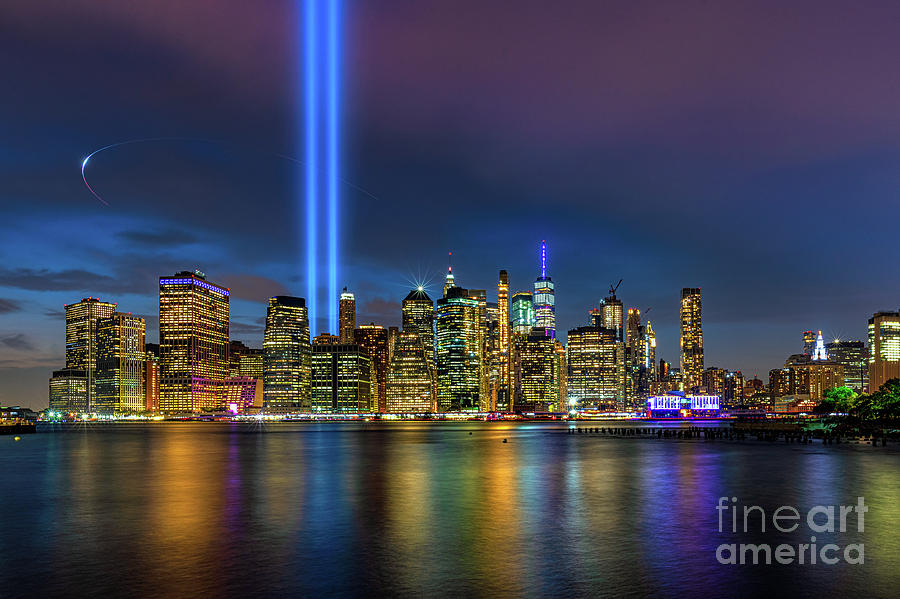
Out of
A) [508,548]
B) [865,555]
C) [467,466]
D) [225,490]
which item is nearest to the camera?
[865,555]

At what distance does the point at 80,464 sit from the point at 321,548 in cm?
7897

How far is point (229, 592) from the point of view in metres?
33.3

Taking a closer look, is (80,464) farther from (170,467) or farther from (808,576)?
(808,576)

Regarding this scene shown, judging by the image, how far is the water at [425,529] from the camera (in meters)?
34.9

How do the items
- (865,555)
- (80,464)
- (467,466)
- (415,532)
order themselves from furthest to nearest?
1. (80,464)
2. (467,466)
3. (415,532)
4. (865,555)

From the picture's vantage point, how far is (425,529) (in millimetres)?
48844

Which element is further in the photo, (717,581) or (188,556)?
(188,556)

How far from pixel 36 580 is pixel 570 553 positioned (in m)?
25.3

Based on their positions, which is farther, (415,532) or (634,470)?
(634,470)

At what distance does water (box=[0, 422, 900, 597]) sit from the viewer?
115ft

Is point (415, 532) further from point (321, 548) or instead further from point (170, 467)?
point (170, 467)

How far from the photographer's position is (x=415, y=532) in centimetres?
4769

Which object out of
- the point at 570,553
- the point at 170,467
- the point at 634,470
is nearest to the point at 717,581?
the point at 570,553

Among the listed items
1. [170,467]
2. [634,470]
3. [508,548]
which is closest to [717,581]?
[508,548]
